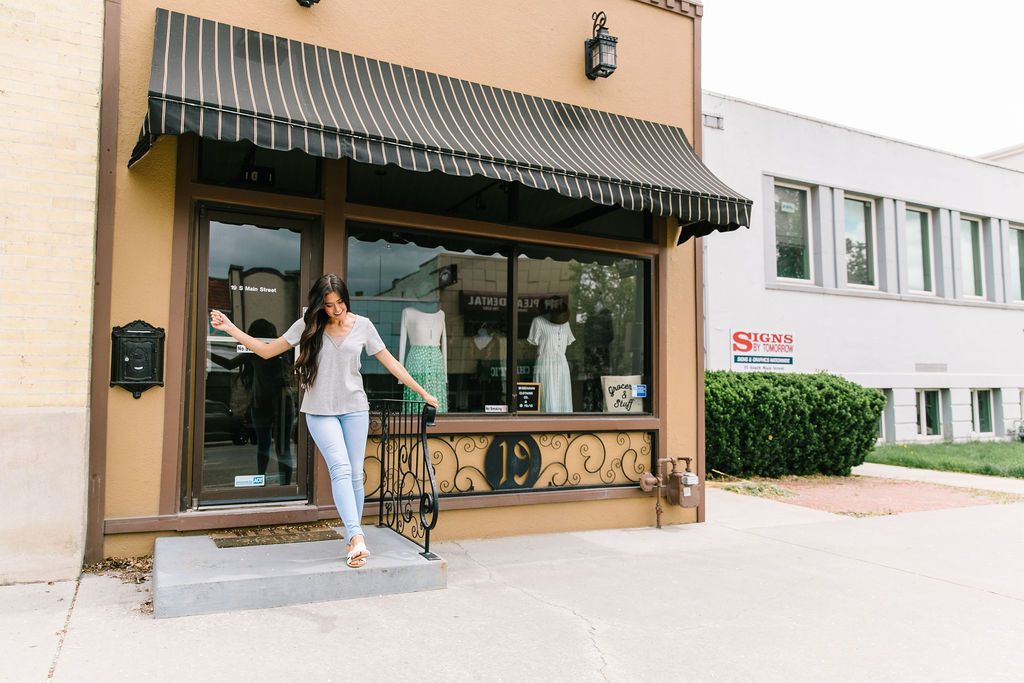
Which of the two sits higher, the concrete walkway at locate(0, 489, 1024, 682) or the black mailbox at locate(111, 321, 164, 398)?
the black mailbox at locate(111, 321, 164, 398)

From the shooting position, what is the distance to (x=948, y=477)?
11.1 m

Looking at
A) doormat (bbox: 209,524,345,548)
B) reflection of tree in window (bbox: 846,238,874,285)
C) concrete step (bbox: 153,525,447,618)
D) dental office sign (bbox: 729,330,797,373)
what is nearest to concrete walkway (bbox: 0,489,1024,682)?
concrete step (bbox: 153,525,447,618)

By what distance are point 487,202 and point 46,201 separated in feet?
10.9

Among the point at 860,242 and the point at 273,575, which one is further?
the point at 860,242

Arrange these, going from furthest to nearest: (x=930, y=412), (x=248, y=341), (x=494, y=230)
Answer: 1. (x=930, y=412)
2. (x=494, y=230)
3. (x=248, y=341)

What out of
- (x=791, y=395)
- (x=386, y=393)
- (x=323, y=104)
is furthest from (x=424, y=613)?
(x=791, y=395)

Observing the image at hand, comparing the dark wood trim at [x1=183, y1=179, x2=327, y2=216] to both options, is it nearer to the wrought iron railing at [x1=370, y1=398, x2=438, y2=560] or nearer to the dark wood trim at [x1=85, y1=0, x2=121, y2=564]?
the dark wood trim at [x1=85, y1=0, x2=121, y2=564]

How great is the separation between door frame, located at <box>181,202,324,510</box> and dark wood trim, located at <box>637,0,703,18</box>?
13.8 feet

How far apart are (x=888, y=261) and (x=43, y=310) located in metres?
14.7

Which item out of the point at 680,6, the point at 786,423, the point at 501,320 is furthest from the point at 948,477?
the point at 501,320

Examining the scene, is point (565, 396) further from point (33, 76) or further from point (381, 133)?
point (33, 76)

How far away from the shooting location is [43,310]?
4535 millimetres

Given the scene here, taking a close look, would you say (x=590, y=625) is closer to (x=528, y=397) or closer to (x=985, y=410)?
(x=528, y=397)

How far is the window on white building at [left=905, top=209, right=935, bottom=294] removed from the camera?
15.5m
